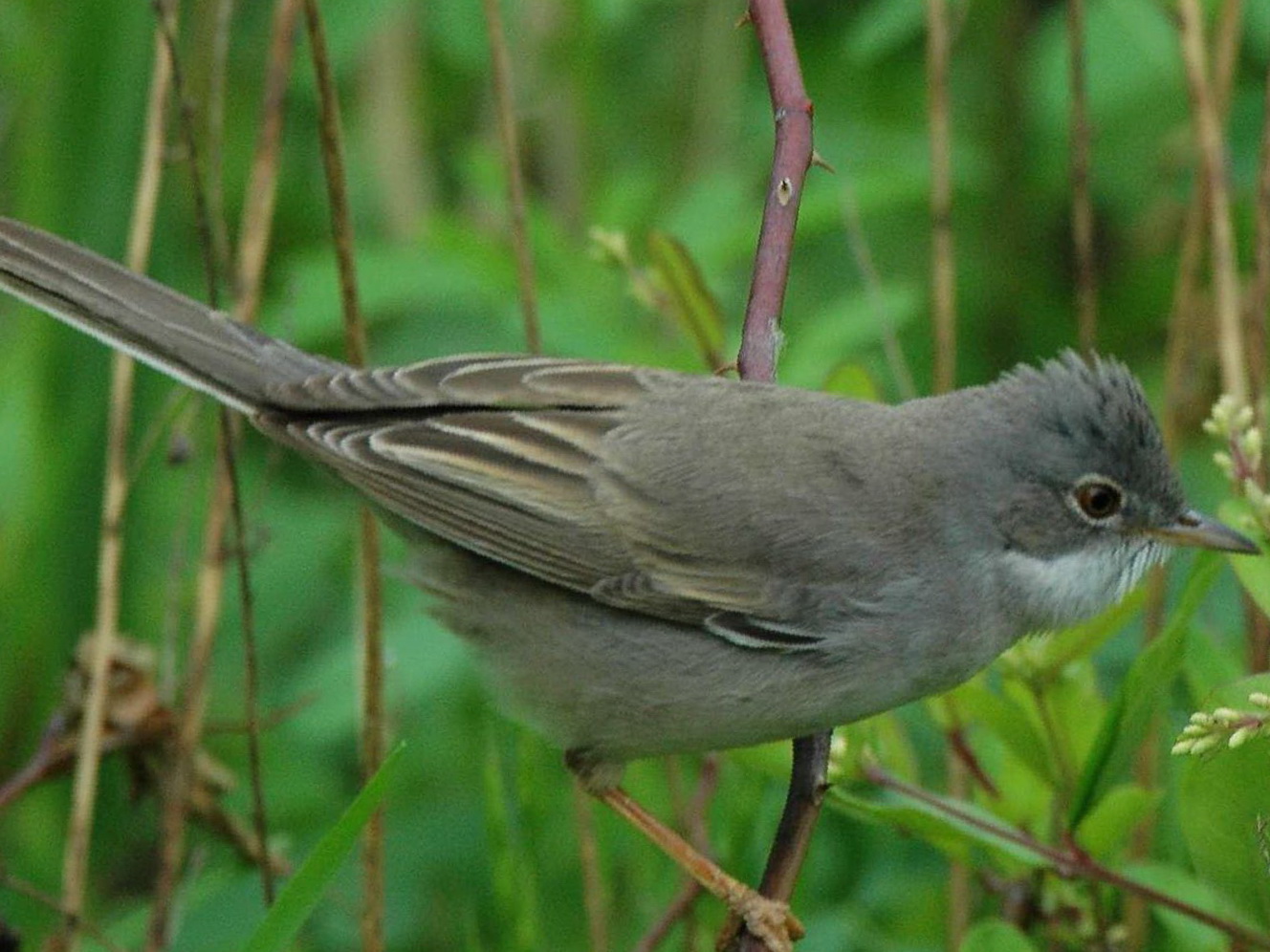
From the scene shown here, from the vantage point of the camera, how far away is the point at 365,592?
3.67 meters

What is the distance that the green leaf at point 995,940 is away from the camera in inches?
119

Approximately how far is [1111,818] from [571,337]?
1746 millimetres

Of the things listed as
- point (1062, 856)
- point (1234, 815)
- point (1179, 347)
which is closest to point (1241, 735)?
point (1234, 815)

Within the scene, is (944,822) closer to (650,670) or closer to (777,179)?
(650,670)

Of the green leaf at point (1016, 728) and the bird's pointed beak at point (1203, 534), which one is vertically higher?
the bird's pointed beak at point (1203, 534)

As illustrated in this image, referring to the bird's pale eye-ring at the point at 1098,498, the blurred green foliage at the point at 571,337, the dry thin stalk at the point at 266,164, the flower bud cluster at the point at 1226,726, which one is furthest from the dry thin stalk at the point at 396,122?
the flower bud cluster at the point at 1226,726

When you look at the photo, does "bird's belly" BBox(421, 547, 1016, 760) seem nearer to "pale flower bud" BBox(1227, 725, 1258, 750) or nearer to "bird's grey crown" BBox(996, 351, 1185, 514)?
"bird's grey crown" BBox(996, 351, 1185, 514)

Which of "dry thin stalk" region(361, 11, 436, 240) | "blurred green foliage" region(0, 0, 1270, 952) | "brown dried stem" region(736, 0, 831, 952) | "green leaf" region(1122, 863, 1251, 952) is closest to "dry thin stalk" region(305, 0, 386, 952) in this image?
"blurred green foliage" region(0, 0, 1270, 952)

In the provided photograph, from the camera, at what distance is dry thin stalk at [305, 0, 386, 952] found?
11.7ft

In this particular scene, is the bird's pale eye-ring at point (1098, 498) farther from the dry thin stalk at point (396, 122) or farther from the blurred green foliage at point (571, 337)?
the dry thin stalk at point (396, 122)

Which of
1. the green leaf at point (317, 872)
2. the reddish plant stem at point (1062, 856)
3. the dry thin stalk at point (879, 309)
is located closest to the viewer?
the green leaf at point (317, 872)

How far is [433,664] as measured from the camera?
13.6ft

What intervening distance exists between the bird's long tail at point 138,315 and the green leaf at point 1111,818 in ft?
5.32

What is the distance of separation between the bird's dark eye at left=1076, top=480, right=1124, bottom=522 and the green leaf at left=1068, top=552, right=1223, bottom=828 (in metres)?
0.29
